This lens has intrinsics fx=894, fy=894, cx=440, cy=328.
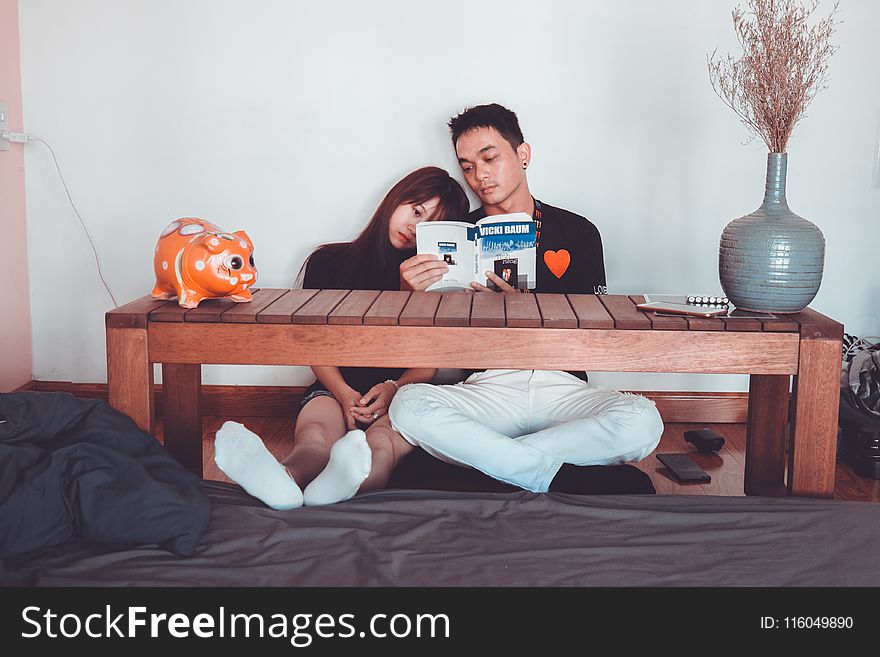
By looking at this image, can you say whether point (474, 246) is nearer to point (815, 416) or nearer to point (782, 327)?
point (782, 327)

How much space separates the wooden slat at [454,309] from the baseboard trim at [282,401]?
1.09 m

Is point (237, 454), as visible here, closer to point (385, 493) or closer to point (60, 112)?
point (385, 493)

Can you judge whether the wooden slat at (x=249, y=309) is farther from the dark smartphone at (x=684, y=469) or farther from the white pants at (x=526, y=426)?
the dark smartphone at (x=684, y=469)

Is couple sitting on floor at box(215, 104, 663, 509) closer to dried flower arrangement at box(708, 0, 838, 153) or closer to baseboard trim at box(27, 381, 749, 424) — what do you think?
baseboard trim at box(27, 381, 749, 424)

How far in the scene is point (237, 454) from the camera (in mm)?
1588

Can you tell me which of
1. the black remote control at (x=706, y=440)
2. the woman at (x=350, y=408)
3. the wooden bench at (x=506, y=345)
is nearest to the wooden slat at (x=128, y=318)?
the wooden bench at (x=506, y=345)

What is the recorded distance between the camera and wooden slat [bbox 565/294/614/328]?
1.71 m

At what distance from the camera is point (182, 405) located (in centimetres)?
199

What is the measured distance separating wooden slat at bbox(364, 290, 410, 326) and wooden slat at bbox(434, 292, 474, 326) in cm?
8

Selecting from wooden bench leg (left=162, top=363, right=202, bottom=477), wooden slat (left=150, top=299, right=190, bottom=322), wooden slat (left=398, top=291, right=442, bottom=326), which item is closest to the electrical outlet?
wooden bench leg (left=162, top=363, right=202, bottom=477)

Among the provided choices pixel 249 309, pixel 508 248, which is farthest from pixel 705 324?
pixel 249 309

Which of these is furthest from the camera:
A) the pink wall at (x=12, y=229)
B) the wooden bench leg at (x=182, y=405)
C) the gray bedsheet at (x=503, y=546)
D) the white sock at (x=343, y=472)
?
the pink wall at (x=12, y=229)

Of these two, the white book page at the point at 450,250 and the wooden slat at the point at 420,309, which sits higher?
the white book page at the point at 450,250

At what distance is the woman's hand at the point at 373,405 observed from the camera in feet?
7.20
